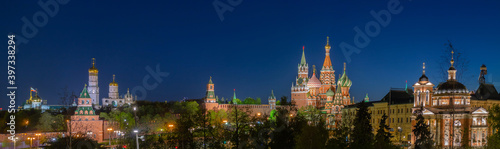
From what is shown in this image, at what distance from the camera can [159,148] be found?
45062 millimetres

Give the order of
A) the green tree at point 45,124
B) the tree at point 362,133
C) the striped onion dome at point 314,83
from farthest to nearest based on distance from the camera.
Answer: the striped onion dome at point 314,83 < the green tree at point 45,124 < the tree at point 362,133

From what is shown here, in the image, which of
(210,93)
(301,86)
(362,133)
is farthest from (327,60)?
(362,133)

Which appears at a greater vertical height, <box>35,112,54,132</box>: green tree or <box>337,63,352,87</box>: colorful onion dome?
<box>337,63,352,87</box>: colorful onion dome

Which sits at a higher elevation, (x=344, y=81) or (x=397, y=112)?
(x=344, y=81)

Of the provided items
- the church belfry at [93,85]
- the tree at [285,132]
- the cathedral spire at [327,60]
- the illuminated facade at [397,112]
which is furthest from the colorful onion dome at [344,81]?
the tree at [285,132]

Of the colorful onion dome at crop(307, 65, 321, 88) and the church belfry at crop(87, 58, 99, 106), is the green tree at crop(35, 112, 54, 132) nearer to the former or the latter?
the church belfry at crop(87, 58, 99, 106)

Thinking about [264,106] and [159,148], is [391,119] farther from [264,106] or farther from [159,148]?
[264,106]

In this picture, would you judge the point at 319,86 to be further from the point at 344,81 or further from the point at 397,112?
the point at 397,112

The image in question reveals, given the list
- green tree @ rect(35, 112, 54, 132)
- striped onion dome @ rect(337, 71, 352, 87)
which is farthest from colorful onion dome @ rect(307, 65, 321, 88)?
green tree @ rect(35, 112, 54, 132)

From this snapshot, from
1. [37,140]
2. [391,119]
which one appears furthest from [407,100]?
[37,140]

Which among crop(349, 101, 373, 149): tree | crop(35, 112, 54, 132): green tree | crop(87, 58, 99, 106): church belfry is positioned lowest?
crop(35, 112, 54, 132): green tree

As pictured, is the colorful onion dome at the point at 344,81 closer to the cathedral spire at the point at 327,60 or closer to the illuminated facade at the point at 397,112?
the cathedral spire at the point at 327,60

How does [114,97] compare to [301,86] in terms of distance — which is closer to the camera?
[301,86]

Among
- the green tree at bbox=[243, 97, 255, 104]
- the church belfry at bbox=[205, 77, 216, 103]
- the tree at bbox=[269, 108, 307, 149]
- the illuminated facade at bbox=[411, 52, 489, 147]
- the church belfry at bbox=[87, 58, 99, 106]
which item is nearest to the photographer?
the tree at bbox=[269, 108, 307, 149]
